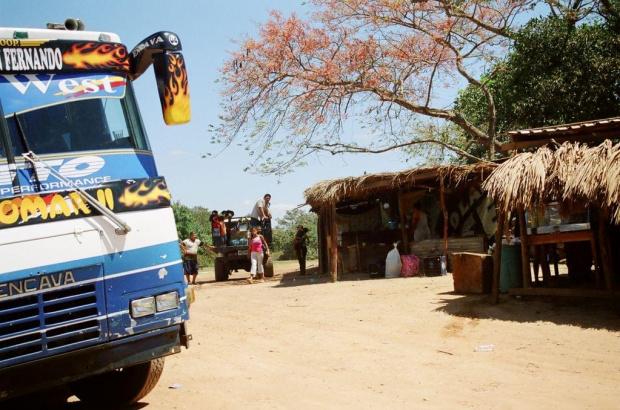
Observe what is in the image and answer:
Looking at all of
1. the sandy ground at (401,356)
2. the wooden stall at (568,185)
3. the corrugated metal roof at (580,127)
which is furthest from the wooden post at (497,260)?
the corrugated metal roof at (580,127)

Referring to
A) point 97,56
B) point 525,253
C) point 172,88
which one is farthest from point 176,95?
point 525,253

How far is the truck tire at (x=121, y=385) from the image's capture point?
Result: 6.25m

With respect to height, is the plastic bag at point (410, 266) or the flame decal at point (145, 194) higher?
the flame decal at point (145, 194)

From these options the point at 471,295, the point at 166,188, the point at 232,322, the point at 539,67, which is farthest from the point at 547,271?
the point at 166,188

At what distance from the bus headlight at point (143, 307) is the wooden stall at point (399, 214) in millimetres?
12436

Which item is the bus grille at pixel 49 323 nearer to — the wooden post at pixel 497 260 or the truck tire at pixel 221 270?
the wooden post at pixel 497 260

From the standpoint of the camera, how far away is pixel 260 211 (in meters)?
21.9

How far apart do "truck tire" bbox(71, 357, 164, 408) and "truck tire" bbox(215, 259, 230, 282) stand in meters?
16.1

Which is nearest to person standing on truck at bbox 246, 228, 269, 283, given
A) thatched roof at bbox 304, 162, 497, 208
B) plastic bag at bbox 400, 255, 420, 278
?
thatched roof at bbox 304, 162, 497, 208

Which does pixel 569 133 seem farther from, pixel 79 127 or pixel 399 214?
pixel 399 214

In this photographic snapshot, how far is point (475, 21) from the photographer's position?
18469mm

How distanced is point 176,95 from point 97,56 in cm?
82

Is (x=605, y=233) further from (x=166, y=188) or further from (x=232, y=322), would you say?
(x=166, y=188)

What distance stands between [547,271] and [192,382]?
7442 millimetres
